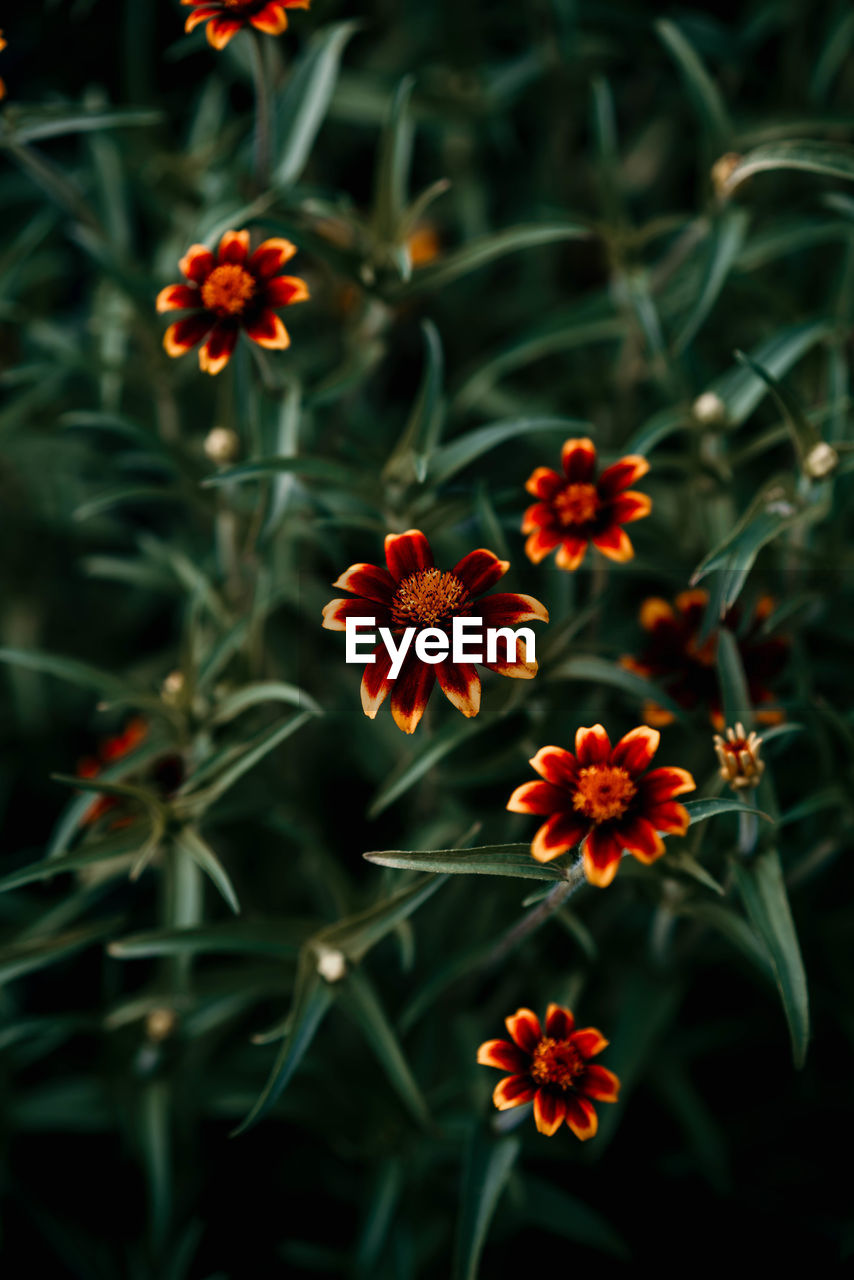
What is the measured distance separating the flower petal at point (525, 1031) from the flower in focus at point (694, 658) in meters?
0.47

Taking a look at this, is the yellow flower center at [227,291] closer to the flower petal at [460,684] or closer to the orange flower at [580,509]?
the orange flower at [580,509]

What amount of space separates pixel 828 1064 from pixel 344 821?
1206 mm

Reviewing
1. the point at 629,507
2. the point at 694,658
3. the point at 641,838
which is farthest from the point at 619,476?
the point at 641,838

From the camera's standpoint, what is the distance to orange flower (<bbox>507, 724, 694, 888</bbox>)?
1.00 m

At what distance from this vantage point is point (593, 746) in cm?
106

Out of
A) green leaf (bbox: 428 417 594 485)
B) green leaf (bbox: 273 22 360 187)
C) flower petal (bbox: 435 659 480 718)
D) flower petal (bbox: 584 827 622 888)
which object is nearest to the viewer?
flower petal (bbox: 584 827 622 888)

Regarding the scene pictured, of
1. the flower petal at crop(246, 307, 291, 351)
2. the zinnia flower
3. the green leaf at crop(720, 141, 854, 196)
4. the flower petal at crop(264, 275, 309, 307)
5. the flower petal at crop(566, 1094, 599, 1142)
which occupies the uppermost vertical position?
the green leaf at crop(720, 141, 854, 196)

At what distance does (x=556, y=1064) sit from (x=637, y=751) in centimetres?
39

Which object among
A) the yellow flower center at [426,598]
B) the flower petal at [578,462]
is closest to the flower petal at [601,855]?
the yellow flower center at [426,598]

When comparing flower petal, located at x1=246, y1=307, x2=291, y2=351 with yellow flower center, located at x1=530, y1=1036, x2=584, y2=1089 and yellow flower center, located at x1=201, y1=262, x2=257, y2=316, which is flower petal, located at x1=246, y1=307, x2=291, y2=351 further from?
yellow flower center, located at x1=530, y1=1036, x2=584, y2=1089

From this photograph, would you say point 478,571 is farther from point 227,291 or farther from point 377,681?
point 227,291

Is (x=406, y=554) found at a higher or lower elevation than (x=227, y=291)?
lower

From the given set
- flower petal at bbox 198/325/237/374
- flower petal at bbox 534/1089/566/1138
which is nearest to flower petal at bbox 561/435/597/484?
flower petal at bbox 198/325/237/374

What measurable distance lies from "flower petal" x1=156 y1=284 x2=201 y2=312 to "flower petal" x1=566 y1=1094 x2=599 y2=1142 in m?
1.11
